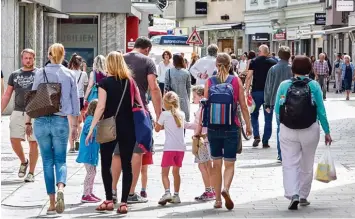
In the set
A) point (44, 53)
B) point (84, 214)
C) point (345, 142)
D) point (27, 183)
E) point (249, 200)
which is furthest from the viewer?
point (44, 53)

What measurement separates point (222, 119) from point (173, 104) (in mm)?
994

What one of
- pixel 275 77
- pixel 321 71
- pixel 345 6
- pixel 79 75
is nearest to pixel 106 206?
pixel 275 77

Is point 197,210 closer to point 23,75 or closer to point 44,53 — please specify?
point 23,75

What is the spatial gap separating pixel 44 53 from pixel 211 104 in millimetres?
25792

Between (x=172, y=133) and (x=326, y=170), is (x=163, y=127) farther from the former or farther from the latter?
(x=326, y=170)

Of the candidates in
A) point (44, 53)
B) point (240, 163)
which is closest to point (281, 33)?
point (44, 53)

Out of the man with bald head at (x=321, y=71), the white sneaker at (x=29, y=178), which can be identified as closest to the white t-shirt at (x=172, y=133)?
the white sneaker at (x=29, y=178)

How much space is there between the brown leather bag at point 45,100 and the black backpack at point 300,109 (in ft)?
8.06

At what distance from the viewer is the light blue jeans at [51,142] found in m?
12.2

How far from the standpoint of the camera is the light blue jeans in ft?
40.1

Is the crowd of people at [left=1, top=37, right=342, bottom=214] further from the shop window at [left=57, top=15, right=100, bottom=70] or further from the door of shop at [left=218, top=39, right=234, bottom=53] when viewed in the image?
the door of shop at [left=218, top=39, right=234, bottom=53]

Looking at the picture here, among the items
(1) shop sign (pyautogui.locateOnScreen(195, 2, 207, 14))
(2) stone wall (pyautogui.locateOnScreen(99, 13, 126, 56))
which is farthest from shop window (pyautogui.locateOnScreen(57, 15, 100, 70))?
(1) shop sign (pyautogui.locateOnScreen(195, 2, 207, 14))

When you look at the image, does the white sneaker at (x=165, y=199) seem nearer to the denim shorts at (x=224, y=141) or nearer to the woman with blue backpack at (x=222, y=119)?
the woman with blue backpack at (x=222, y=119)

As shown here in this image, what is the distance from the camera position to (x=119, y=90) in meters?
12.2
